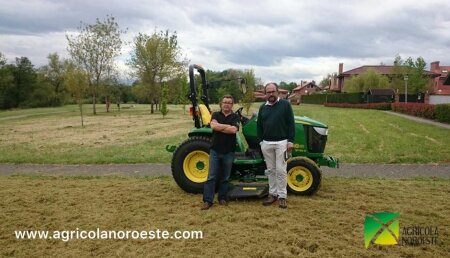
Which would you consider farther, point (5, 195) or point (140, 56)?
point (140, 56)

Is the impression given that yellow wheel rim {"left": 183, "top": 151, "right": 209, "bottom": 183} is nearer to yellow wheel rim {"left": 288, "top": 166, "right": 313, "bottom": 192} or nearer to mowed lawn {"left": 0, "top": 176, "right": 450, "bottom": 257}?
mowed lawn {"left": 0, "top": 176, "right": 450, "bottom": 257}

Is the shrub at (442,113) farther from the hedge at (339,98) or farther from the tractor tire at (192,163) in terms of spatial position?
the hedge at (339,98)

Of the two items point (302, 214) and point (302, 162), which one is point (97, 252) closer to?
point (302, 214)

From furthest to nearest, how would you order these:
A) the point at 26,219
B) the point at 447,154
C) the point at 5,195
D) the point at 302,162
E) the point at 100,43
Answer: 1. the point at 100,43
2. the point at 447,154
3. the point at 5,195
4. the point at 302,162
5. the point at 26,219

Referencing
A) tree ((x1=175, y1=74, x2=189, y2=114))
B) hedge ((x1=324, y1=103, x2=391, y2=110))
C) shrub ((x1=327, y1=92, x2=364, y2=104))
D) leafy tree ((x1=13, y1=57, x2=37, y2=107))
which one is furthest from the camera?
leafy tree ((x1=13, y1=57, x2=37, y2=107))

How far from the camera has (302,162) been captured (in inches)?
243

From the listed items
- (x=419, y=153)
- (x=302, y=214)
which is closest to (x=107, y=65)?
(x=419, y=153)

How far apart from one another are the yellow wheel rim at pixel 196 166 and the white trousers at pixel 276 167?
1183 mm

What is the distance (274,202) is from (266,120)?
1.24 meters

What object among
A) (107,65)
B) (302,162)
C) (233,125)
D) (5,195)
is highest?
(107,65)

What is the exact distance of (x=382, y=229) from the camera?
15.3 ft

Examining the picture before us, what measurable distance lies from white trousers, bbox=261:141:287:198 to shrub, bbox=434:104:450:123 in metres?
19.8

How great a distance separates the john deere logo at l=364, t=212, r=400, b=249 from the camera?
4.40 meters

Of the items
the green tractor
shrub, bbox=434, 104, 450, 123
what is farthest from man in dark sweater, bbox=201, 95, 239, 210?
shrub, bbox=434, 104, 450, 123
